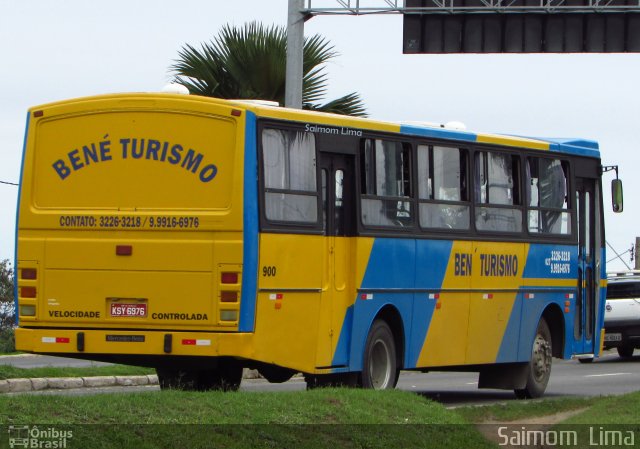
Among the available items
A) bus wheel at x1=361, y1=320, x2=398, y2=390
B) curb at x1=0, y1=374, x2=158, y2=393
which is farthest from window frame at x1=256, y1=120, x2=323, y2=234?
curb at x1=0, y1=374, x2=158, y2=393

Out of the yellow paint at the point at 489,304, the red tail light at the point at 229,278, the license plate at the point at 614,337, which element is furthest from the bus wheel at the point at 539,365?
the license plate at the point at 614,337

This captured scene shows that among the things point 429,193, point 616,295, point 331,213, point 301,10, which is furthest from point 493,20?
point 331,213

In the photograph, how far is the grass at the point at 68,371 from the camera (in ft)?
67.7

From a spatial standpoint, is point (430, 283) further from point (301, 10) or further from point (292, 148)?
point (301, 10)

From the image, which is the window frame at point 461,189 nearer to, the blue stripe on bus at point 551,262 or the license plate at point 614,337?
the blue stripe on bus at point 551,262

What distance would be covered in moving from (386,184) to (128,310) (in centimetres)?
357

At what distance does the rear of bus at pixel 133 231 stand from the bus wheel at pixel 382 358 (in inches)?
103

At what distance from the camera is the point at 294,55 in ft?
79.9

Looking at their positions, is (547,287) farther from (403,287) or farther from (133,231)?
(133,231)

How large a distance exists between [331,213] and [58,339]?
3.21 meters

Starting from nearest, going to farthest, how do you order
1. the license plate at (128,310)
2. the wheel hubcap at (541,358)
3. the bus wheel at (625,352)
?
the license plate at (128,310), the wheel hubcap at (541,358), the bus wheel at (625,352)

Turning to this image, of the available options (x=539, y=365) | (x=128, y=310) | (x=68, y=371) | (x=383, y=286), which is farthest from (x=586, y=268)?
(x=128, y=310)

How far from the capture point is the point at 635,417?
14.8 metres

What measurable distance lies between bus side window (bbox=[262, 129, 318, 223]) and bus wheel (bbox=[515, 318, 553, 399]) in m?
5.38
